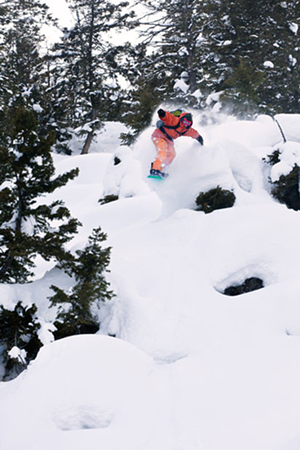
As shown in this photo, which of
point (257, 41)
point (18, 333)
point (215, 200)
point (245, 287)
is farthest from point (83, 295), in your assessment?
point (257, 41)

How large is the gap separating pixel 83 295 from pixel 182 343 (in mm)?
1579

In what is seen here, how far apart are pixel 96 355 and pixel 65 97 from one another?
20.6 meters

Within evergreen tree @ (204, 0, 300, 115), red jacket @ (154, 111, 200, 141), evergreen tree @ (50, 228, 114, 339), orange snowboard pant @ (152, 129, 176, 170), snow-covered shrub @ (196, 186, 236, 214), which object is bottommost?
evergreen tree @ (50, 228, 114, 339)

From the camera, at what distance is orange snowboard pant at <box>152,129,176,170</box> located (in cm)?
890

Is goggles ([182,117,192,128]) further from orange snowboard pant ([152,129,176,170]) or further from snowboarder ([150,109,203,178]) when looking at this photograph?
orange snowboard pant ([152,129,176,170])

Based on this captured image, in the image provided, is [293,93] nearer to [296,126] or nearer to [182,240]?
[296,126]

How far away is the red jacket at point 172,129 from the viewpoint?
8867 mm

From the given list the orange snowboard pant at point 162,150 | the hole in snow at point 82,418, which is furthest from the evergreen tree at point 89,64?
the hole in snow at point 82,418

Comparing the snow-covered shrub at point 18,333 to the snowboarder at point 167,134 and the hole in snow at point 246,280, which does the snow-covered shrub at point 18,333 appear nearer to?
the hole in snow at point 246,280

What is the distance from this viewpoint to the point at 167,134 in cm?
912

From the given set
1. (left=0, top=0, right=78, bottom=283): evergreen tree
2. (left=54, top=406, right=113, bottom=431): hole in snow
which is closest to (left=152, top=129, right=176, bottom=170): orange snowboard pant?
(left=0, top=0, right=78, bottom=283): evergreen tree

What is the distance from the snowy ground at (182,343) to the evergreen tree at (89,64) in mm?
14142

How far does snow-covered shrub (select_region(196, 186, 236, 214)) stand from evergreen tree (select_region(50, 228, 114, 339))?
11.9 feet

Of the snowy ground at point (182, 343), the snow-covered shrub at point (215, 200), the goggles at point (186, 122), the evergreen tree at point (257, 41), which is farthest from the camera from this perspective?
the evergreen tree at point (257, 41)
